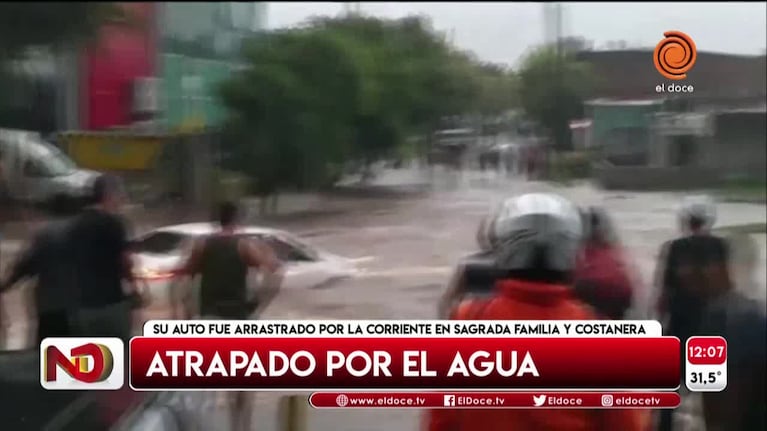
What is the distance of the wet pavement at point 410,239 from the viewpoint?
252cm

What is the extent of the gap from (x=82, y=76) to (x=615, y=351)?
1.32m

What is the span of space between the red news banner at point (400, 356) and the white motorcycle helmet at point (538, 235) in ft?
0.45

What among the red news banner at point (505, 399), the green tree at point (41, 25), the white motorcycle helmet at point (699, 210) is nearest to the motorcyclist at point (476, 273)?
the red news banner at point (505, 399)

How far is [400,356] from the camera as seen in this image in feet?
8.14

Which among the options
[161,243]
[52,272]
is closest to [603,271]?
[161,243]

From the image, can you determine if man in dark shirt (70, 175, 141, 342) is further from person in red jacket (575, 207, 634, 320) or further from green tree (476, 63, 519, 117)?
person in red jacket (575, 207, 634, 320)

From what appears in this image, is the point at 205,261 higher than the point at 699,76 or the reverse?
the reverse

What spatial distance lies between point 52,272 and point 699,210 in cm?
148

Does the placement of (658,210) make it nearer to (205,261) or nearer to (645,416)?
(645,416)

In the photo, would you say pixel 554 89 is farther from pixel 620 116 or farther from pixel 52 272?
pixel 52 272

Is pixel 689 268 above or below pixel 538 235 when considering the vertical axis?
below

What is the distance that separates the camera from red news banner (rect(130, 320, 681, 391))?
247 cm

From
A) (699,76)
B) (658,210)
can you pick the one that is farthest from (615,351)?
(699,76)

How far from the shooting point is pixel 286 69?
252cm
